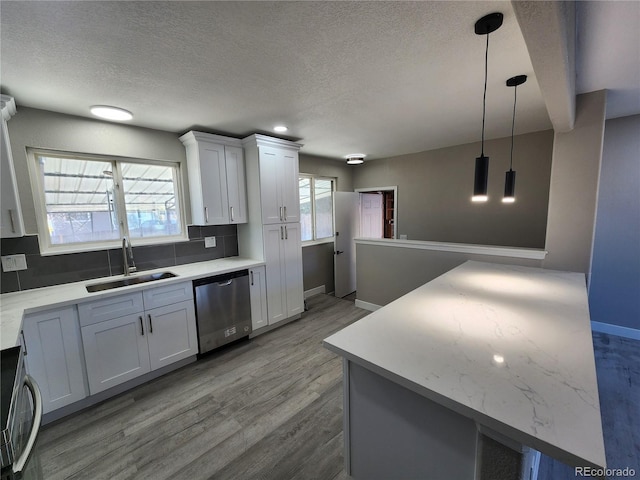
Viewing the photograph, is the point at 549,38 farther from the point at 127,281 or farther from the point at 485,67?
the point at 127,281

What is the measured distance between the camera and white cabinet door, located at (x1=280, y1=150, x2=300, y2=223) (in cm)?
336

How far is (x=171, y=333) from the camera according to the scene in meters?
2.50

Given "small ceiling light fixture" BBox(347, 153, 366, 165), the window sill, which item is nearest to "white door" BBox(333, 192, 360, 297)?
the window sill

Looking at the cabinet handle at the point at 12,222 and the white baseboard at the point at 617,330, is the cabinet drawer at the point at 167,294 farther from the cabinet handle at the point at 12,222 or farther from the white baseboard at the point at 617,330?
the white baseboard at the point at 617,330

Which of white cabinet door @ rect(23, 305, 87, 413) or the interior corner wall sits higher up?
the interior corner wall

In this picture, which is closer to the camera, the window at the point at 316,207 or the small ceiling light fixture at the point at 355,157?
the small ceiling light fixture at the point at 355,157

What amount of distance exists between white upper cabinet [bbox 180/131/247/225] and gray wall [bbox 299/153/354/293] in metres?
1.40

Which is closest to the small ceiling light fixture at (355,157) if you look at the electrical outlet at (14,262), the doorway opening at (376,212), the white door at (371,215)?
the doorway opening at (376,212)

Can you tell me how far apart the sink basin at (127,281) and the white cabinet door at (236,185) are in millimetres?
941

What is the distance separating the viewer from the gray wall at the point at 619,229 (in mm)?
2900

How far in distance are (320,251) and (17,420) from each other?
13.2ft

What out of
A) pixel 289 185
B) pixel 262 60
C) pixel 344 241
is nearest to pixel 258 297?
pixel 289 185

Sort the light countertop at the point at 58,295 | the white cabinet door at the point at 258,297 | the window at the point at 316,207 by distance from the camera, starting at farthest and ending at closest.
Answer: the window at the point at 316,207 → the white cabinet door at the point at 258,297 → the light countertop at the point at 58,295

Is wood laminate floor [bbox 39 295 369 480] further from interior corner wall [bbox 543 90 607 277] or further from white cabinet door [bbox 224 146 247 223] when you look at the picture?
interior corner wall [bbox 543 90 607 277]
